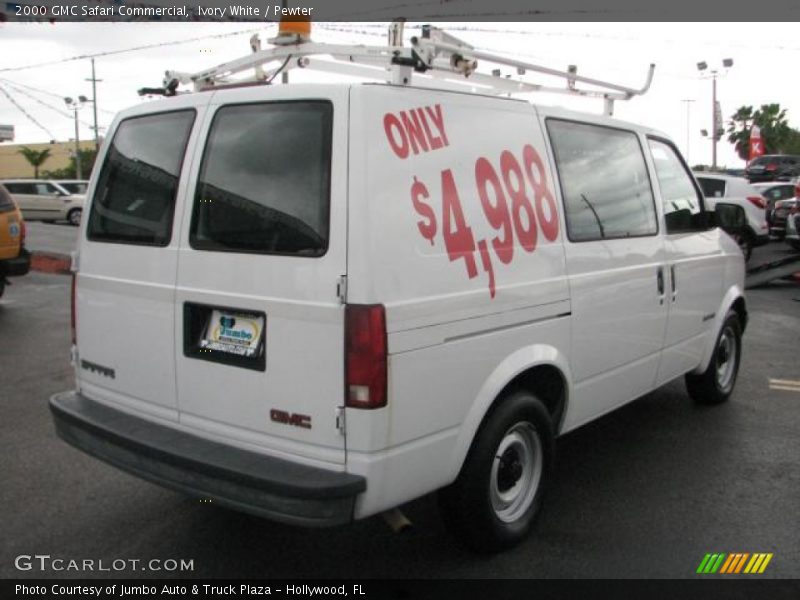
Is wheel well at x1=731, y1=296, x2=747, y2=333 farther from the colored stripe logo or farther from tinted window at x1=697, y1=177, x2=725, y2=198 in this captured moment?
tinted window at x1=697, y1=177, x2=725, y2=198

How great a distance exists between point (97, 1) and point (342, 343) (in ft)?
43.8

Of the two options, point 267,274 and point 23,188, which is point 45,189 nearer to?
point 23,188

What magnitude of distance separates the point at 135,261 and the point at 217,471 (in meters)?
1.11

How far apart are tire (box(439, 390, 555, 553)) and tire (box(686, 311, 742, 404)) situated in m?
2.52

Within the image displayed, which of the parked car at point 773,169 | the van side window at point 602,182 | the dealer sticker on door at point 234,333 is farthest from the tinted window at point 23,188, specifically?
the parked car at point 773,169

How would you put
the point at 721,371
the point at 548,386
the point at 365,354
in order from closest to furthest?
1. the point at 365,354
2. the point at 548,386
3. the point at 721,371

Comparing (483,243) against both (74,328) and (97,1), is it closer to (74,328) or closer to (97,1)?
(74,328)

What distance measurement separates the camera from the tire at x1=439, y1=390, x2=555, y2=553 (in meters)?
3.18

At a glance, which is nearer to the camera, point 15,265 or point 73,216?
point 15,265

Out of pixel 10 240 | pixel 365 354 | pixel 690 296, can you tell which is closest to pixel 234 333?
pixel 365 354

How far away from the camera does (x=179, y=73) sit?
375cm

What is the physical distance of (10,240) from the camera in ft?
30.1

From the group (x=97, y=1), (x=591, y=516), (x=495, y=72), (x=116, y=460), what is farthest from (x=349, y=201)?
(x=97, y=1)

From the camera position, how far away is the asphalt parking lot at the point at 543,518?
10.9 ft
